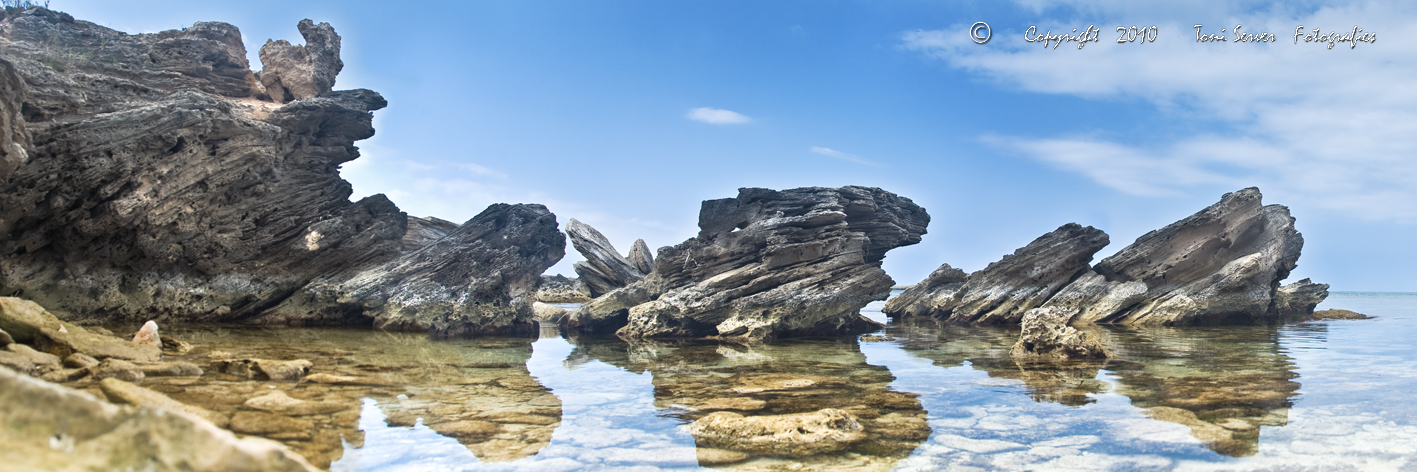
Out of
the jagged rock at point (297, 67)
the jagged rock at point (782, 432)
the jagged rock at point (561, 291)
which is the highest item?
the jagged rock at point (297, 67)

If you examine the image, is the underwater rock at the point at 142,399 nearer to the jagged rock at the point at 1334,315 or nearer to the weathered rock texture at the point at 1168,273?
the weathered rock texture at the point at 1168,273

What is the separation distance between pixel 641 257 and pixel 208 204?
20.6 m

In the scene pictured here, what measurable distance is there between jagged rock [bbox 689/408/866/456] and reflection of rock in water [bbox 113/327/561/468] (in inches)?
76.8

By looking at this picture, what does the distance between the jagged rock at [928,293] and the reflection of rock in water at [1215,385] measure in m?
20.3

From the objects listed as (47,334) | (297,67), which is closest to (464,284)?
(297,67)

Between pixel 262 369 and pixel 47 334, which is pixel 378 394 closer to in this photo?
pixel 262 369

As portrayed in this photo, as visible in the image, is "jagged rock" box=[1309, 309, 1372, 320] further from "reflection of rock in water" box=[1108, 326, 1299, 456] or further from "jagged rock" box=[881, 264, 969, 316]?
"reflection of rock in water" box=[1108, 326, 1299, 456]

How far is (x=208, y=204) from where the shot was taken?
69.6 ft

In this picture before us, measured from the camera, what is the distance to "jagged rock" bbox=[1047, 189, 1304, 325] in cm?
3116

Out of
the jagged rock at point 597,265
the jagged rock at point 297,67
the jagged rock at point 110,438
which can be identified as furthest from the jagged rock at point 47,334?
the jagged rock at point 597,265

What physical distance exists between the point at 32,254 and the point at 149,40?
7940 mm

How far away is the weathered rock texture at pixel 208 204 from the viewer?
17.7 m

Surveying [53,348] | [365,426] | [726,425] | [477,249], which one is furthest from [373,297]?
[726,425]

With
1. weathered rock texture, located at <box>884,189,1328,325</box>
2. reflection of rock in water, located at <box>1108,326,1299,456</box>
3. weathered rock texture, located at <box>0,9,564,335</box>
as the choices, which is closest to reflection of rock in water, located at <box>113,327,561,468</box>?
weathered rock texture, located at <box>0,9,564,335</box>
